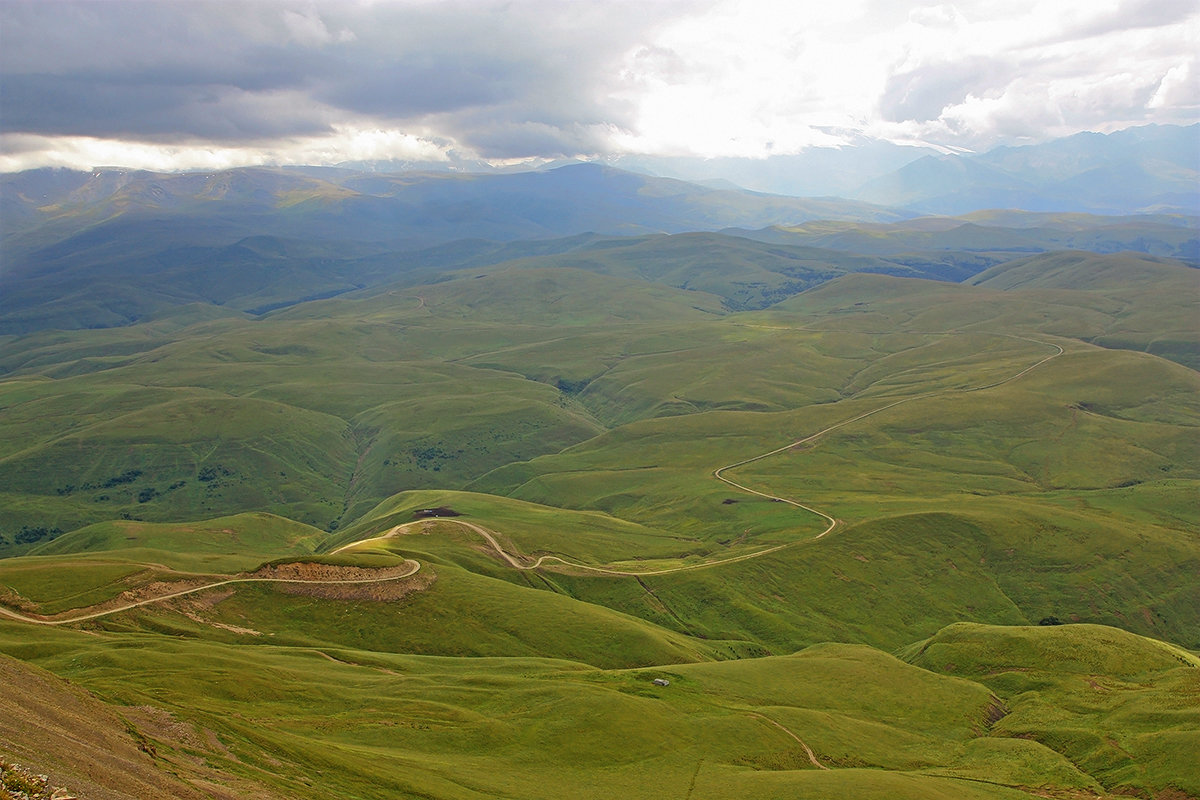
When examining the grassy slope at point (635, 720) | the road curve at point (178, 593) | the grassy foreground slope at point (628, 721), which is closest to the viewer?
the grassy foreground slope at point (628, 721)

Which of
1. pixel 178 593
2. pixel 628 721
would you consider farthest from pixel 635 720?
pixel 178 593

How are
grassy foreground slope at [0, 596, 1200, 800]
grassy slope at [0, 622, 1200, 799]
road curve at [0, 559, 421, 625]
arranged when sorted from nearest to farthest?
grassy foreground slope at [0, 596, 1200, 800] → grassy slope at [0, 622, 1200, 799] → road curve at [0, 559, 421, 625]

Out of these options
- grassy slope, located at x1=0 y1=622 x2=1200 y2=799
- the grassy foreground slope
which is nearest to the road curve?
the grassy foreground slope

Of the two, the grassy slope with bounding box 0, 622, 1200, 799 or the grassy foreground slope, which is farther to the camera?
the grassy slope with bounding box 0, 622, 1200, 799

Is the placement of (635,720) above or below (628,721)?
below

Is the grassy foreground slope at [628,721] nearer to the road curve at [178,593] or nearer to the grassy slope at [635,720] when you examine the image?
the grassy slope at [635,720]

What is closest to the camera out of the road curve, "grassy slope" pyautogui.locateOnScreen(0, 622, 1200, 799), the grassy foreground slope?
the grassy foreground slope

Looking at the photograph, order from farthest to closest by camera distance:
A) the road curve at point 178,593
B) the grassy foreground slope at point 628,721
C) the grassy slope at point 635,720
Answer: the road curve at point 178,593 → the grassy slope at point 635,720 → the grassy foreground slope at point 628,721

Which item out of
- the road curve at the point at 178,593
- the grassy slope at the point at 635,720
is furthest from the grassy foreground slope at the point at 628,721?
the road curve at the point at 178,593

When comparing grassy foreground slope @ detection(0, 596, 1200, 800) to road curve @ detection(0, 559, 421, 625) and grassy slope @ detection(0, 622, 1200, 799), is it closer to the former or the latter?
grassy slope @ detection(0, 622, 1200, 799)

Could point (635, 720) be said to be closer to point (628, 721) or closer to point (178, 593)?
point (628, 721)

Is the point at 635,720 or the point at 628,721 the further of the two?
the point at 635,720

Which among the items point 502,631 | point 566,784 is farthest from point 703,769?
point 502,631
